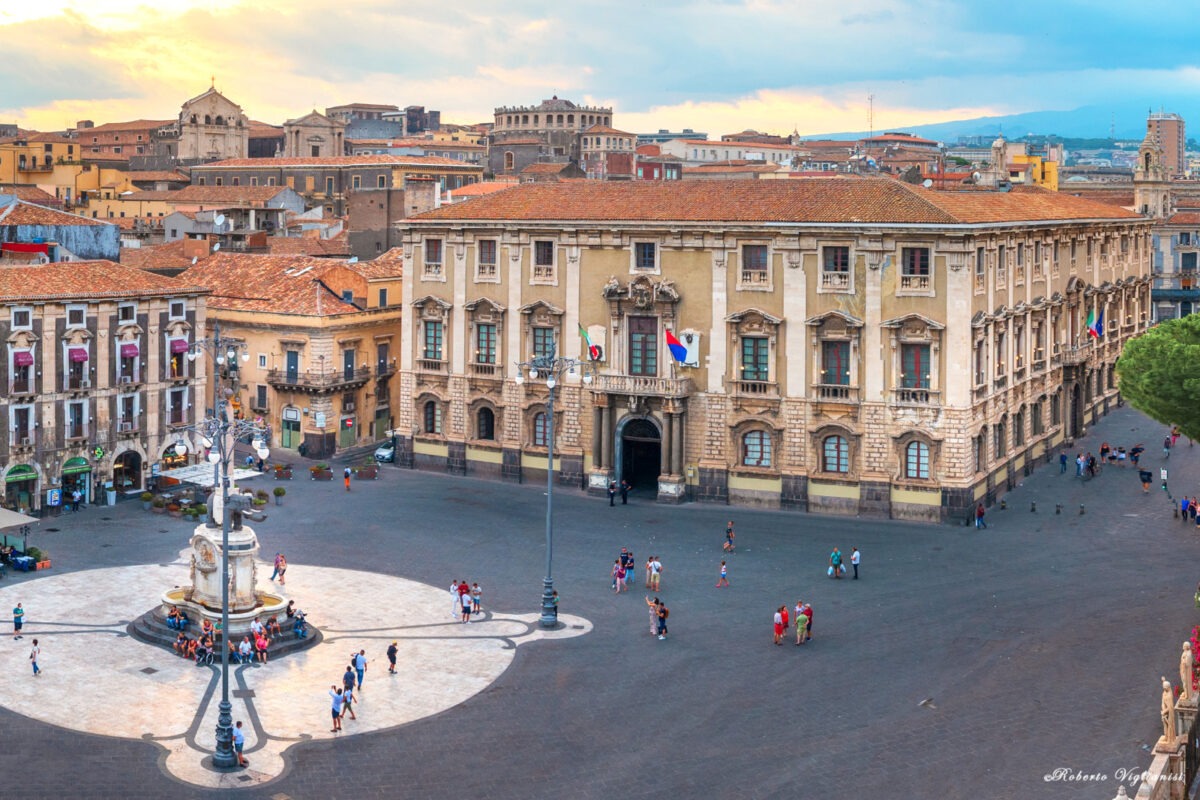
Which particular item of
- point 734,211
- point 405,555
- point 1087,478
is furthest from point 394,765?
point 1087,478

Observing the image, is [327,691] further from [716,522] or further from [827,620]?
[716,522]

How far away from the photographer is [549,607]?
160ft

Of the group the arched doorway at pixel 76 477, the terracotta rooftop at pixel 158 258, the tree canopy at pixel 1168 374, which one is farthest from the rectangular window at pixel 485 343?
the tree canopy at pixel 1168 374

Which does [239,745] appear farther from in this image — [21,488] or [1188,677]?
[21,488]

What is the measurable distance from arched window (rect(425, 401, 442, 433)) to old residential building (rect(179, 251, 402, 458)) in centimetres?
572

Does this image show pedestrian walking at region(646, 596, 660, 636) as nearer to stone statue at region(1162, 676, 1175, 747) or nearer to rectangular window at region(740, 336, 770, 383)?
stone statue at region(1162, 676, 1175, 747)

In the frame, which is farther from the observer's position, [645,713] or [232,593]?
[232,593]

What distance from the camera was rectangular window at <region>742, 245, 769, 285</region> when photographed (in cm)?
6738

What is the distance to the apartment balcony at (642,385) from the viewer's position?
68375 millimetres

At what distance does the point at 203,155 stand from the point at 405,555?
12808 cm

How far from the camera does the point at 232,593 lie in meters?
47.2

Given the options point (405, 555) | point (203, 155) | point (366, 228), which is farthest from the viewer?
point (203, 155)

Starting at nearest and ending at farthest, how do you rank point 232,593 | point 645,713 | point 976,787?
1. point 976,787
2. point 645,713
3. point 232,593

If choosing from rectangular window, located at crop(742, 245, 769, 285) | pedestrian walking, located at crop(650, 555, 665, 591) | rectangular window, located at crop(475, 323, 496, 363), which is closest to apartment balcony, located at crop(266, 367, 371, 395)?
rectangular window, located at crop(475, 323, 496, 363)
